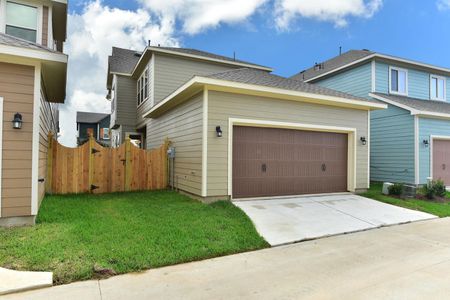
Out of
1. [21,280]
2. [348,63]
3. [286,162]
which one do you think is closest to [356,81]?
[348,63]

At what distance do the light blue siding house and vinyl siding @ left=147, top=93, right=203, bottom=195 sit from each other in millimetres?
8973

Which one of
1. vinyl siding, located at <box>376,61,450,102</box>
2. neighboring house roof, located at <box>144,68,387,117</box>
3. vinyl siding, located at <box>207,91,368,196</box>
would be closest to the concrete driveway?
vinyl siding, located at <box>207,91,368,196</box>

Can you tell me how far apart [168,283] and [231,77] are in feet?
19.8

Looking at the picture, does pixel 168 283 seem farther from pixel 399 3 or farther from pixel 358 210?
pixel 399 3

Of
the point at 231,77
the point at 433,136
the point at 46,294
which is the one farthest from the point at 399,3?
the point at 46,294

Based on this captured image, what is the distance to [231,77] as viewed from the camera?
8.34 meters

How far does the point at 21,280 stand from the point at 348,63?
51.8 ft

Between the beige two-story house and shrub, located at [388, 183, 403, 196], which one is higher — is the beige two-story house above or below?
above

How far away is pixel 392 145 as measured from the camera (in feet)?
42.6

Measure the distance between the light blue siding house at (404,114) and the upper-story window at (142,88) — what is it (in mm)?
10026

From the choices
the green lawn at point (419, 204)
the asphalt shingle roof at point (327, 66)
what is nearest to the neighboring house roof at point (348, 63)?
the asphalt shingle roof at point (327, 66)

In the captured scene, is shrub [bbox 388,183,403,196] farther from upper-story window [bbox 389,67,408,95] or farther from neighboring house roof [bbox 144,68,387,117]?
upper-story window [bbox 389,67,408,95]

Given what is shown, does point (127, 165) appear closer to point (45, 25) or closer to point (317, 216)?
point (45, 25)

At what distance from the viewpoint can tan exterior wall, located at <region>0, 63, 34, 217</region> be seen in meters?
5.38
